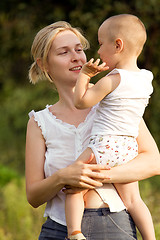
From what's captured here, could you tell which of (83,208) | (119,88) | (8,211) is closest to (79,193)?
(83,208)

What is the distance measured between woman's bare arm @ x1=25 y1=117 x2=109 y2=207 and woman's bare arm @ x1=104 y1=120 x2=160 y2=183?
0.09 metres

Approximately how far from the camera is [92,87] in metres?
2.36

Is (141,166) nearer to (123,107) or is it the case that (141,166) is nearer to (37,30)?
(123,107)

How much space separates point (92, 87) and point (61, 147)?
15.7 inches

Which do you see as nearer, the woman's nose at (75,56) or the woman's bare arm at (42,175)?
the woman's bare arm at (42,175)

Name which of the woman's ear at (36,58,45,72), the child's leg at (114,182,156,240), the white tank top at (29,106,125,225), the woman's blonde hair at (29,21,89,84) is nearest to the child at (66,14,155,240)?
the child's leg at (114,182,156,240)

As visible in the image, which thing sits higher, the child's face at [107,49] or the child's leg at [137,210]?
the child's face at [107,49]

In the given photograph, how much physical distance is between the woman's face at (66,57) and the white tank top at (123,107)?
1.08 ft

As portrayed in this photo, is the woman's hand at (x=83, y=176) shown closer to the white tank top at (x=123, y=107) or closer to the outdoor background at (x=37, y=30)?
the white tank top at (x=123, y=107)

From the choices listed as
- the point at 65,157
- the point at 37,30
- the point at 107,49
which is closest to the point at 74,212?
the point at 65,157

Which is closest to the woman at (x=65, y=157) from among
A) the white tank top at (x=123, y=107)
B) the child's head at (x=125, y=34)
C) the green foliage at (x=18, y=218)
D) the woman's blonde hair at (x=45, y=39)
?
the woman's blonde hair at (x=45, y=39)

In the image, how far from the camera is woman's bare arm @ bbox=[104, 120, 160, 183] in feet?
7.84

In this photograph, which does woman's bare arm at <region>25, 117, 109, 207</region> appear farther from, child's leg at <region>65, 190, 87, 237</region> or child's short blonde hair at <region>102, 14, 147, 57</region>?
child's short blonde hair at <region>102, 14, 147, 57</region>

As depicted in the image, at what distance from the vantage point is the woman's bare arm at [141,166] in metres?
2.39
